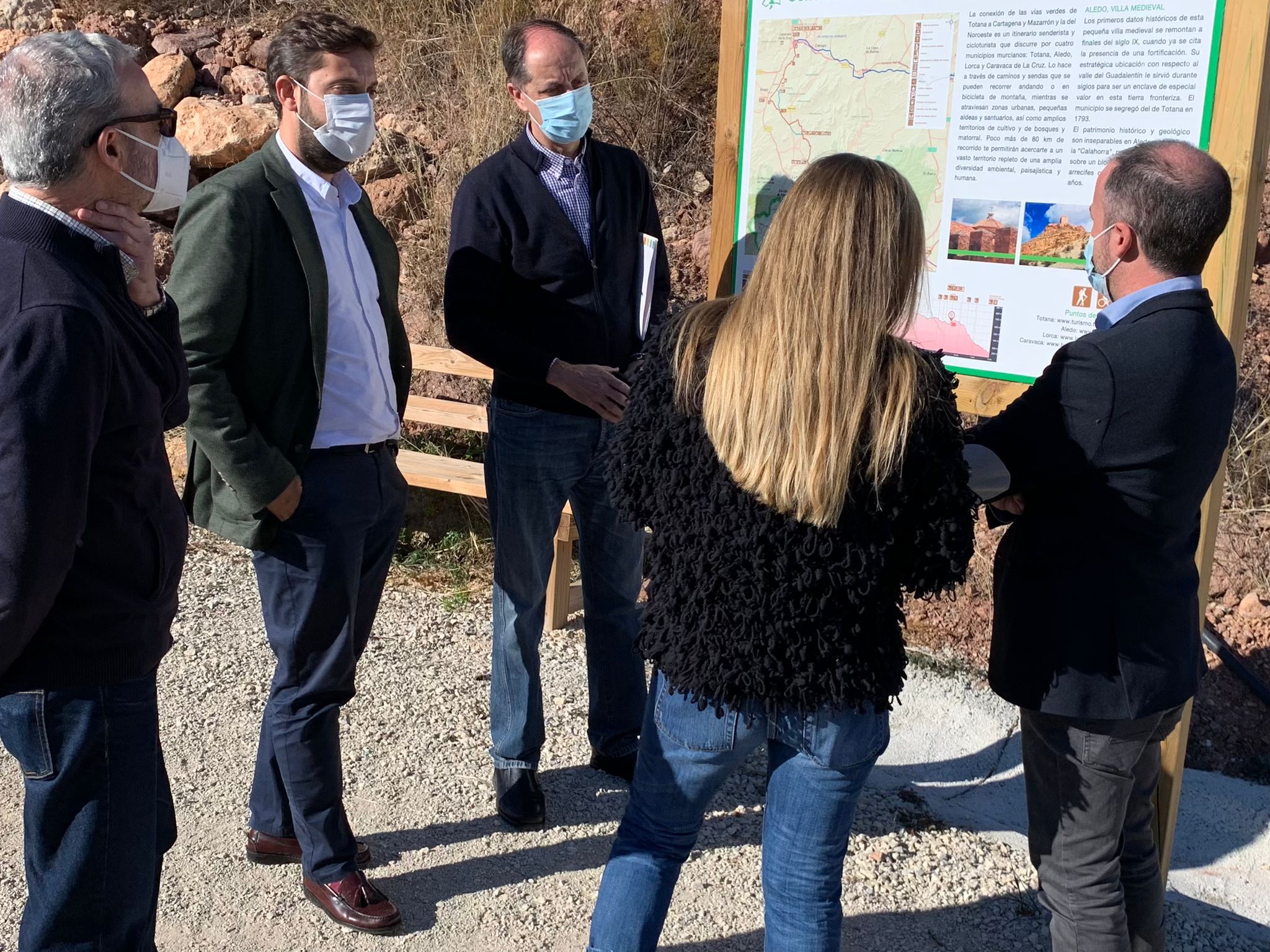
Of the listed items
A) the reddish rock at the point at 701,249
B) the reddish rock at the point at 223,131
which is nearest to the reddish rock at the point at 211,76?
the reddish rock at the point at 223,131

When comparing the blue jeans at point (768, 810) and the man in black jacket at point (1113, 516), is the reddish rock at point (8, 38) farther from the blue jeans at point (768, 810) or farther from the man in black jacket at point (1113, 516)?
the man in black jacket at point (1113, 516)

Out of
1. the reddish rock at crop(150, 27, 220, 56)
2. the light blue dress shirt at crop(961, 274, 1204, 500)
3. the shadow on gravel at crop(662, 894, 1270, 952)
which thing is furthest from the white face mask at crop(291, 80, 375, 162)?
the reddish rock at crop(150, 27, 220, 56)

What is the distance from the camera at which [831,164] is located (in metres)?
1.97

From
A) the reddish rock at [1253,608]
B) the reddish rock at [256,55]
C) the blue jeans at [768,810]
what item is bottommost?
the reddish rock at [1253,608]

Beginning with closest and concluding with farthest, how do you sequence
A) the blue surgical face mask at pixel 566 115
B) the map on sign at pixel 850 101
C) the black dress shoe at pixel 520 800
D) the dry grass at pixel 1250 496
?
1. the map on sign at pixel 850 101
2. the blue surgical face mask at pixel 566 115
3. the black dress shoe at pixel 520 800
4. the dry grass at pixel 1250 496

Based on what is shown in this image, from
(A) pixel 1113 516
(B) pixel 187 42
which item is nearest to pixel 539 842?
(A) pixel 1113 516

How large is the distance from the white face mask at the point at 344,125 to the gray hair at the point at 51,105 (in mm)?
917

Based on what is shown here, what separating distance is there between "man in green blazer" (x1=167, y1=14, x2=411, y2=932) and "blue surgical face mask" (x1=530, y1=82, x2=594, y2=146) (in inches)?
20.8

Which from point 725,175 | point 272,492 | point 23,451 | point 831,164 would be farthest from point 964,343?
point 23,451

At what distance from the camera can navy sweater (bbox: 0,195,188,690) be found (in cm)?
173

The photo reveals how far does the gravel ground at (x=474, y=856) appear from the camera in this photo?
2980 millimetres

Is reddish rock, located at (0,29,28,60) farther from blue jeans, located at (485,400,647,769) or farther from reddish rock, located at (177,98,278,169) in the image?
blue jeans, located at (485,400,647,769)

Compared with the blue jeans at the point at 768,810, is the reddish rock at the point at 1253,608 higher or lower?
lower

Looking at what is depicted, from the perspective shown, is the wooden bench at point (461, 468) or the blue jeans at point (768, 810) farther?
the wooden bench at point (461, 468)
